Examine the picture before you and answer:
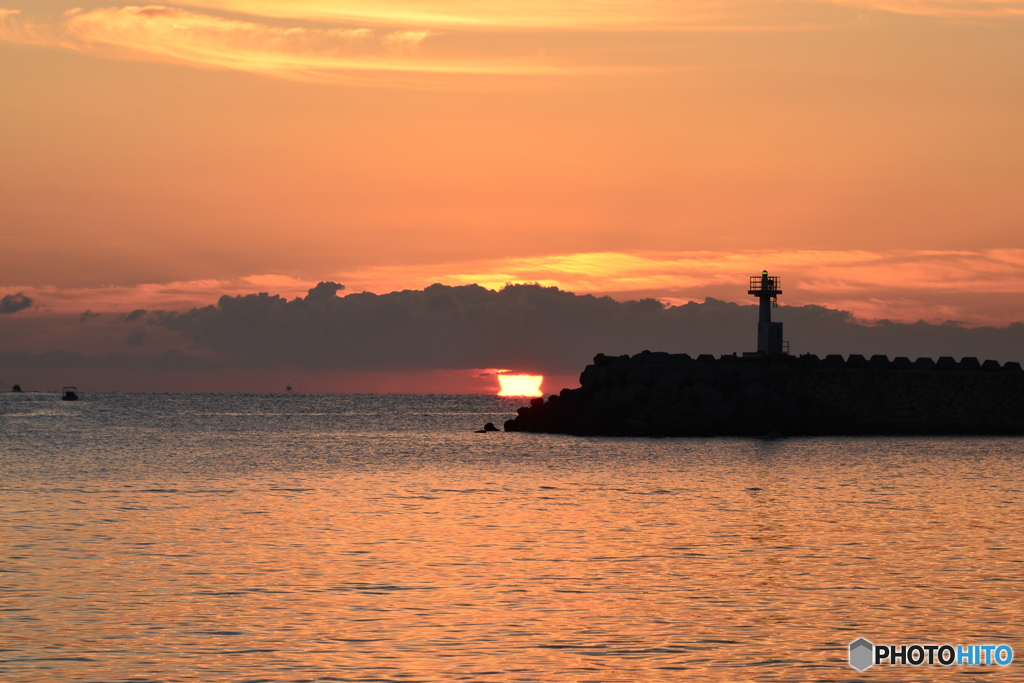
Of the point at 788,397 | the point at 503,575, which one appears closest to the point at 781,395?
the point at 788,397

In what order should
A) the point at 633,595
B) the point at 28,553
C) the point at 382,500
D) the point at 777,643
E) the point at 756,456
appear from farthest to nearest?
the point at 756,456 → the point at 382,500 → the point at 28,553 → the point at 633,595 → the point at 777,643

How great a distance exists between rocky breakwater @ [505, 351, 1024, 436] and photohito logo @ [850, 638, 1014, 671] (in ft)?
163

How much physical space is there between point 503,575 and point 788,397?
50085 mm

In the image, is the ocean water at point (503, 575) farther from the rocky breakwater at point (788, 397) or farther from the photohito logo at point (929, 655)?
the rocky breakwater at point (788, 397)

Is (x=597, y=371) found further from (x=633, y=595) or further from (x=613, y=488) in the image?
(x=633, y=595)

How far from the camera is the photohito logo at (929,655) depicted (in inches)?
485

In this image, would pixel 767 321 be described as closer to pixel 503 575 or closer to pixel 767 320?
pixel 767 320

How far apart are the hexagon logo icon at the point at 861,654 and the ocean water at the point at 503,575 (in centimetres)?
21

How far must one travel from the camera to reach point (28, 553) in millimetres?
19703

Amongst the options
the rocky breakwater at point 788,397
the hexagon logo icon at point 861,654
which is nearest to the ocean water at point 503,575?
the hexagon logo icon at point 861,654

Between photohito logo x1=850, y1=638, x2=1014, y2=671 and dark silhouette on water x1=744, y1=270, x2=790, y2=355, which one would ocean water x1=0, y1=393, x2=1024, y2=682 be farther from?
dark silhouette on water x1=744, y1=270, x2=790, y2=355

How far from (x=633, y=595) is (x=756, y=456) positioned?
33041 mm

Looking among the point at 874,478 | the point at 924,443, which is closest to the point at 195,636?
the point at 874,478

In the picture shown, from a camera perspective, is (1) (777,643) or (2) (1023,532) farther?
(2) (1023,532)
